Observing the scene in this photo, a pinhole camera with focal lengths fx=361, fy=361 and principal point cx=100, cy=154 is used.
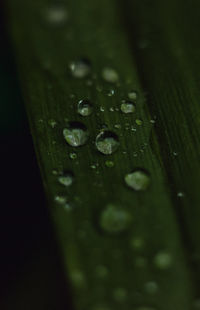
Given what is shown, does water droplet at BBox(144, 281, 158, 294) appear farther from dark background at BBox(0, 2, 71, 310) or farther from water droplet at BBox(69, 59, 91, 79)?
dark background at BBox(0, 2, 71, 310)

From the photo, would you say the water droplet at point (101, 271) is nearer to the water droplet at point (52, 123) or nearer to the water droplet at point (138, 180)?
the water droplet at point (138, 180)

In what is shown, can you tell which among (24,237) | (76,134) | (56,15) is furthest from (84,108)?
(24,237)

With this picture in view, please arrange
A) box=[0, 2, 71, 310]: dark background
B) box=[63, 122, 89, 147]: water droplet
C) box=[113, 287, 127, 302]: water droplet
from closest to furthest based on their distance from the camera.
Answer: box=[113, 287, 127, 302]: water droplet, box=[63, 122, 89, 147]: water droplet, box=[0, 2, 71, 310]: dark background

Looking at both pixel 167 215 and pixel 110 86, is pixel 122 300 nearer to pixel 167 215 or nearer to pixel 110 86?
pixel 167 215

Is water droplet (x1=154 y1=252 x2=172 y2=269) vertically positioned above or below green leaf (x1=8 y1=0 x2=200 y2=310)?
below

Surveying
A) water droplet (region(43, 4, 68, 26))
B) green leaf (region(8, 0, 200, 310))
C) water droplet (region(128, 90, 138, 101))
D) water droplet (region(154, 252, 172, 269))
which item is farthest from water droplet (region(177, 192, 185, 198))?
water droplet (region(43, 4, 68, 26))

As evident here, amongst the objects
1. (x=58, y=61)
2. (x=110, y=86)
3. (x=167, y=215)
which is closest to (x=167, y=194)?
(x=167, y=215)

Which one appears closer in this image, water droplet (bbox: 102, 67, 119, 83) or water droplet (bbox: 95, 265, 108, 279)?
water droplet (bbox: 95, 265, 108, 279)
